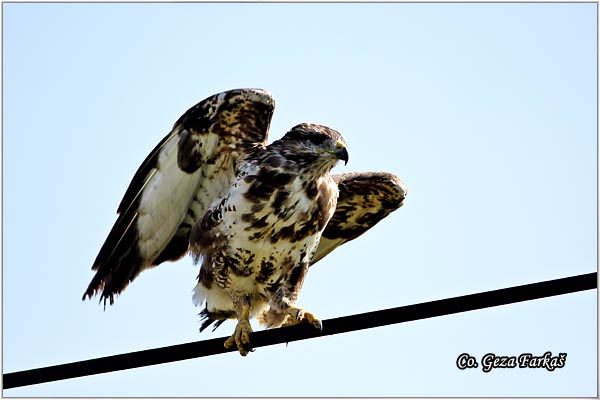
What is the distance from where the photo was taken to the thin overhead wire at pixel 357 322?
4883mm

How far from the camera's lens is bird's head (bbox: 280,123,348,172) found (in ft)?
24.0

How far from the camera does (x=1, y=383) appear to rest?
5.56 meters

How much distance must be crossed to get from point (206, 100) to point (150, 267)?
4.59ft

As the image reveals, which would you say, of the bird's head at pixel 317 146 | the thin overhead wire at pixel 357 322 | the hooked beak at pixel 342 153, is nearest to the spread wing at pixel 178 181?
the bird's head at pixel 317 146

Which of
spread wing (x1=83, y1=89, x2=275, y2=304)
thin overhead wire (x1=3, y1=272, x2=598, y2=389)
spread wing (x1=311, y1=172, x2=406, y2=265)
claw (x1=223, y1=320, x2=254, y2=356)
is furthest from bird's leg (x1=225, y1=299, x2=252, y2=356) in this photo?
spread wing (x1=311, y1=172, x2=406, y2=265)

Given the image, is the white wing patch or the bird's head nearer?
the bird's head

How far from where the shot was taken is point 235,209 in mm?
7375

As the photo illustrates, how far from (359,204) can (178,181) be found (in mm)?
1668

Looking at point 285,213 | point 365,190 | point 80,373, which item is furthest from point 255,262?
point 80,373

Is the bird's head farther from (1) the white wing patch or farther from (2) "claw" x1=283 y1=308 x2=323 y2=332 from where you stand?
(2) "claw" x1=283 y1=308 x2=323 y2=332

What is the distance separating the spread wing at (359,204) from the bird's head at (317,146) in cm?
107

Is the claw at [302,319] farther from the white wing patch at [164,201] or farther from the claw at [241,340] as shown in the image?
the white wing patch at [164,201]

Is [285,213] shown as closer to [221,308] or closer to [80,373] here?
[221,308]

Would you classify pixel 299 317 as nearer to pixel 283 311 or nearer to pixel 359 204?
pixel 283 311
